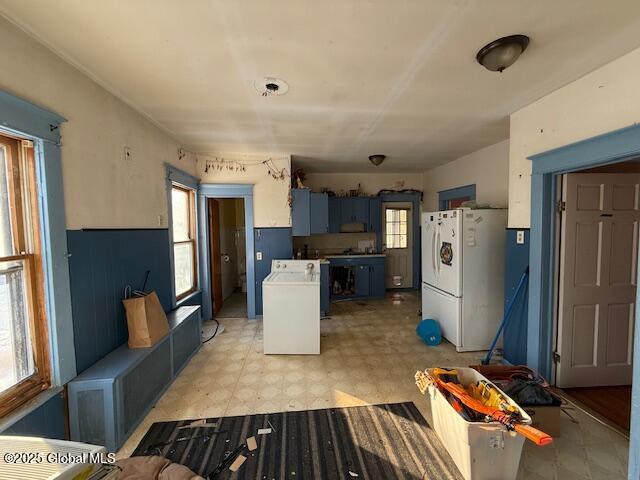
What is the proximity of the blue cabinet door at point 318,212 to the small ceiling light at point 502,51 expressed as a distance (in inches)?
129

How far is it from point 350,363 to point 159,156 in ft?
10.1

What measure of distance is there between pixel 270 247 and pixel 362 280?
2.09 m

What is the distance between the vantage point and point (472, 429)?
4.94 feet

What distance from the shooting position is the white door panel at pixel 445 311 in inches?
127

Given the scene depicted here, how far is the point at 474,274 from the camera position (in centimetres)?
318

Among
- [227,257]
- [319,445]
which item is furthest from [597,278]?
[227,257]

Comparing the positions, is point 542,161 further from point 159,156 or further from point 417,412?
point 159,156

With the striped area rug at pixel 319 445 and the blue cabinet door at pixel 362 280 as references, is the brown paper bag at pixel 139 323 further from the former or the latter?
the blue cabinet door at pixel 362 280

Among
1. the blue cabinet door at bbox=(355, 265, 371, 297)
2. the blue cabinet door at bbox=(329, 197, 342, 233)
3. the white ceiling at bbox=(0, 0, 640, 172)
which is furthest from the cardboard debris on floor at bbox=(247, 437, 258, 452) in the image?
the blue cabinet door at bbox=(329, 197, 342, 233)

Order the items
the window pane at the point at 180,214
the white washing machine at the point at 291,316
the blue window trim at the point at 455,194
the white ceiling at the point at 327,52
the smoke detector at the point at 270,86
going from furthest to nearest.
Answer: the blue window trim at the point at 455,194 < the window pane at the point at 180,214 < the white washing machine at the point at 291,316 < the smoke detector at the point at 270,86 < the white ceiling at the point at 327,52

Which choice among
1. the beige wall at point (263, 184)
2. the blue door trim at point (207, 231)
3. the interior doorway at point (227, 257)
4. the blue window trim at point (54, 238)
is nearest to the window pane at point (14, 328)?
the blue window trim at point (54, 238)

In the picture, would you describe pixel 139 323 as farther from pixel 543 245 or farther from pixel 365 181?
pixel 365 181

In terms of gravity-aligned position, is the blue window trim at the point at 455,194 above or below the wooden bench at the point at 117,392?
above

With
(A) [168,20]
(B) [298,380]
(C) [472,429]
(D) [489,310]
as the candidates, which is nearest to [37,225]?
(A) [168,20]
